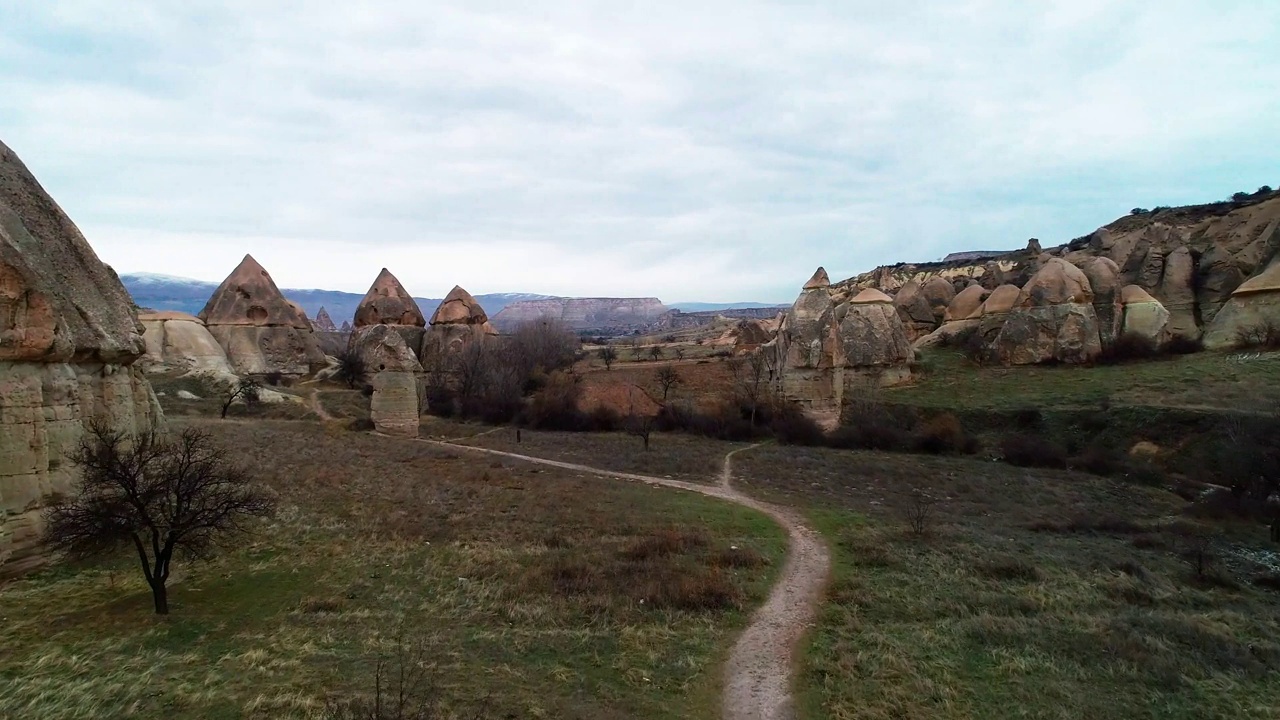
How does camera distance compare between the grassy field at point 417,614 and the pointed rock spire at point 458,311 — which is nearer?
the grassy field at point 417,614

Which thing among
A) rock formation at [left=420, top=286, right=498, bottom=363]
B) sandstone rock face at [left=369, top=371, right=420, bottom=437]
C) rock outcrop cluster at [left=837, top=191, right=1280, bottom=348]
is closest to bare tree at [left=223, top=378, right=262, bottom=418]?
sandstone rock face at [left=369, top=371, right=420, bottom=437]

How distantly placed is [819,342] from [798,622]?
19.1 meters

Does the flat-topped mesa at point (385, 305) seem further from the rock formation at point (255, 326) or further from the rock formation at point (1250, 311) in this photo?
the rock formation at point (1250, 311)

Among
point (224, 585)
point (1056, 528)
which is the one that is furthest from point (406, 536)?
point (1056, 528)

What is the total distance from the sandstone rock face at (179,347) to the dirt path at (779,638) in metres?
27.3

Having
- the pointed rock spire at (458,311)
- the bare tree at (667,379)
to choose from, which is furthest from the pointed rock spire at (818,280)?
the pointed rock spire at (458,311)

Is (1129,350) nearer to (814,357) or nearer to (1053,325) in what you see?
(1053,325)

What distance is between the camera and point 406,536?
36.9 feet

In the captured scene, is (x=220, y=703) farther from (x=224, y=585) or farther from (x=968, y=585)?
(x=968, y=585)

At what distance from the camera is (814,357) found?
1030 inches

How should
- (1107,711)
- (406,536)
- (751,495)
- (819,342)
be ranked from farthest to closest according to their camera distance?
1. (819,342)
2. (751,495)
3. (406,536)
4. (1107,711)

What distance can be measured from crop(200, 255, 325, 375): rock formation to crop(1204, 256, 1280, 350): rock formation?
4061 centimetres

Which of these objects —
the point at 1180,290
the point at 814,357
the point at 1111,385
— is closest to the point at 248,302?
the point at 814,357

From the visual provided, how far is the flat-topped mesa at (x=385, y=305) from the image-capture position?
3928cm
